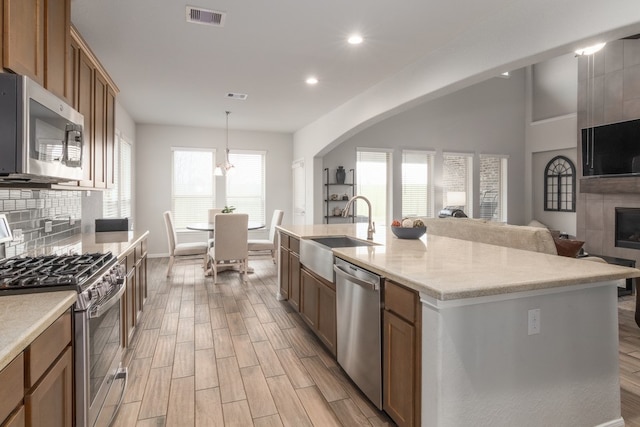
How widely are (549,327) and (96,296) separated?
6.93ft

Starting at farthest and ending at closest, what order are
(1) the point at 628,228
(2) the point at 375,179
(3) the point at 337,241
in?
(2) the point at 375,179 < (1) the point at 628,228 < (3) the point at 337,241

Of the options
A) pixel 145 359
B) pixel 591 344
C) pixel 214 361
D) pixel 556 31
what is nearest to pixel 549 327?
pixel 591 344

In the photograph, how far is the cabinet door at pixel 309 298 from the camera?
9.99 ft

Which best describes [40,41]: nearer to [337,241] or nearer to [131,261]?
[131,261]

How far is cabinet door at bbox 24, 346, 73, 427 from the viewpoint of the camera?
1114 millimetres

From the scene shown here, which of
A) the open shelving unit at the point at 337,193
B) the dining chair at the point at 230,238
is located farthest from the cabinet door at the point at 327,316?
the open shelving unit at the point at 337,193

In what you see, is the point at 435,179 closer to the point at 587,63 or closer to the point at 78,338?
the point at 587,63

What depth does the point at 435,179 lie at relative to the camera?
8.02 meters

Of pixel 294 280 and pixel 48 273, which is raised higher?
pixel 48 273

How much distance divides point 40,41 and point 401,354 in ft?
7.65

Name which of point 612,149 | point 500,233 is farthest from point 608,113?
point 500,233

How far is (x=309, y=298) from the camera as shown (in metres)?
3.21

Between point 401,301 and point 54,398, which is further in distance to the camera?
point 401,301

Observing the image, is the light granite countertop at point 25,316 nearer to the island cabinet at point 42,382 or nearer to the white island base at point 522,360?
the island cabinet at point 42,382
